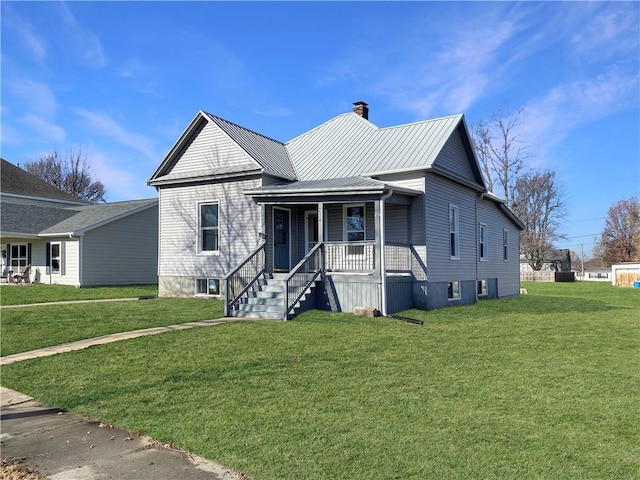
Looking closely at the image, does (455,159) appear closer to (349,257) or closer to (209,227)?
(349,257)

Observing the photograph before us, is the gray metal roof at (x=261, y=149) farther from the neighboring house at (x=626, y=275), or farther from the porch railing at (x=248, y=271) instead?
the neighboring house at (x=626, y=275)

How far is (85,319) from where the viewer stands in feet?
39.3

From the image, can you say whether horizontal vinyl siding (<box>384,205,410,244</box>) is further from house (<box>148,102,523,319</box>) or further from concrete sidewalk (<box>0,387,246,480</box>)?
concrete sidewalk (<box>0,387,246,480</box>)

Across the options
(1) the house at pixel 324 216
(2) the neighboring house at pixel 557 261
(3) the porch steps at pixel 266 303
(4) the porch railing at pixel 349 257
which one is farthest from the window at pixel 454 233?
(2) the neighboring house at pixel 557 261

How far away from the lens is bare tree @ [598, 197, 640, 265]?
64.1 meters

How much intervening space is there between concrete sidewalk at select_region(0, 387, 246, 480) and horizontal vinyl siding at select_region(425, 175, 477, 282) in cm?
1135

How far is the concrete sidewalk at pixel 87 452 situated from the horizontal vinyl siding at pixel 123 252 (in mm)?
19319

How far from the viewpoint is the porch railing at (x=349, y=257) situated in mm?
14922

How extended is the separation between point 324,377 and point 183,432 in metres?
2.39

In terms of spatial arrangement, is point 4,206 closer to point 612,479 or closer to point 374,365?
point 374,365

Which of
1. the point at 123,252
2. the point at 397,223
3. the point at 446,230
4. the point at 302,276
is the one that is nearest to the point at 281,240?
the point at 302,276

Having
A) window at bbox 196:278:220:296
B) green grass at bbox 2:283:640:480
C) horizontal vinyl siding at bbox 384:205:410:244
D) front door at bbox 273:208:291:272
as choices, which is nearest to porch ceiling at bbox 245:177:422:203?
horizontal vinyl siding at bbox 384:205:410:244

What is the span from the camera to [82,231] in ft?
75.7

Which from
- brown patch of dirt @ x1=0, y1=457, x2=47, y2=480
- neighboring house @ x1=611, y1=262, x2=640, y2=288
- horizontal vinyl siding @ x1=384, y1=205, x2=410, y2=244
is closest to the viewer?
brown patch of dirt @ x1=0, y1=457, x2=47, y2=480
